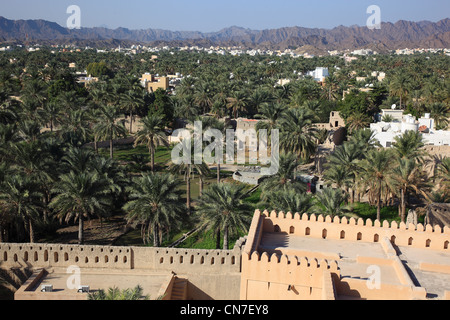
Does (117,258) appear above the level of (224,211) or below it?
below

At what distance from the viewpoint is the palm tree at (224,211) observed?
20016mm

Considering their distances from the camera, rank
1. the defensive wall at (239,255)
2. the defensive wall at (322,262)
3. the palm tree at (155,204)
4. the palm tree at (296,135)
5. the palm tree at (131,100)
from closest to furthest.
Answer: the defensive wall at (322,262) < the defensive wall at (239,255) < the palm tree at (155,204) < the palm tree at (296,135) < the palm tree at (131,100)

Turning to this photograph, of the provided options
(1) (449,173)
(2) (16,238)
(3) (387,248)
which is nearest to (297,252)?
(3) (387,248)

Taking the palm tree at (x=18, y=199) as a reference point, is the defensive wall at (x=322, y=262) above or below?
below

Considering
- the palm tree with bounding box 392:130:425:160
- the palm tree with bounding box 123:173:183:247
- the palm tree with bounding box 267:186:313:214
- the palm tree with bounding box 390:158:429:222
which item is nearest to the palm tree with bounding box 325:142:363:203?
the palm tree with bounding box 392:130:425:160

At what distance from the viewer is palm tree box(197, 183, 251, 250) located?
20.0m

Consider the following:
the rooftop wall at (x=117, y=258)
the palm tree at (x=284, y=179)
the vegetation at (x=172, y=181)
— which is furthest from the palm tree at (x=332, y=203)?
the rooftop wall at (x=117, y=258)

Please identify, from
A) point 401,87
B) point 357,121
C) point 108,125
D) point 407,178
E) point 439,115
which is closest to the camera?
point 407,178

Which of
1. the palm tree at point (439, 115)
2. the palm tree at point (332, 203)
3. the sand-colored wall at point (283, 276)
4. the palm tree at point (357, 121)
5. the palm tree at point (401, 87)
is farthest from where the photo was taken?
the palm tree at point (401, 87)

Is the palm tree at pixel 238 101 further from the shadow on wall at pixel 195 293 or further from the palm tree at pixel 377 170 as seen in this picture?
the shadow on wall at pixel 195 293

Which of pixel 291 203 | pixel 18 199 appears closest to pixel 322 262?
pixel 291 203

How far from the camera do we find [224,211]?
20.2 metres

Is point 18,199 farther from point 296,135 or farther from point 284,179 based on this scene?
point 296,135
